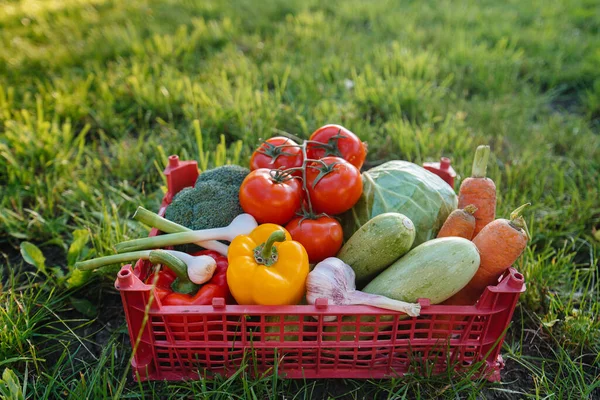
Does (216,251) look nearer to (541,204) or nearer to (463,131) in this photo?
(541,204)

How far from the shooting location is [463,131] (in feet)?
12.0

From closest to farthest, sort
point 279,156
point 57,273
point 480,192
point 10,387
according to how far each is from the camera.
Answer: point 10,387 < point 480,192 < point 279,156 < point 57,273

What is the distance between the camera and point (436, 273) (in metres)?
1.88

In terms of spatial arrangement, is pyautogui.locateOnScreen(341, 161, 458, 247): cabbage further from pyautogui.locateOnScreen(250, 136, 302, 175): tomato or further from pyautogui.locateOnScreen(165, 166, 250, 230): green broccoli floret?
pyautogui.locateOnScreen(165, 166, 250, 230): green broccoli floret

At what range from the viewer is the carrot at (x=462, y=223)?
2074 mm

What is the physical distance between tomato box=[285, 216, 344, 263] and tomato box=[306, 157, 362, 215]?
74 millimetres

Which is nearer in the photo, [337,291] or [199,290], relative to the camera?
[337,291]

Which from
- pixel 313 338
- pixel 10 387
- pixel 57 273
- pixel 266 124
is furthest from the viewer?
pixel 266 124

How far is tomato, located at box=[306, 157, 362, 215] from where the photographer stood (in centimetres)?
214

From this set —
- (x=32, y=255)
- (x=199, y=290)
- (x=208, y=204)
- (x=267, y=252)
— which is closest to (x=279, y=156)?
(x=208, y=204)

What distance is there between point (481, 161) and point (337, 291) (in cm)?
91

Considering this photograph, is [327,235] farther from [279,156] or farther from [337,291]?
[279,156]

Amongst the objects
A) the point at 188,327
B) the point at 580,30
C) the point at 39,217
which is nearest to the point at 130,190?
the point at 39,217

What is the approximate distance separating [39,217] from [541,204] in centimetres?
294
